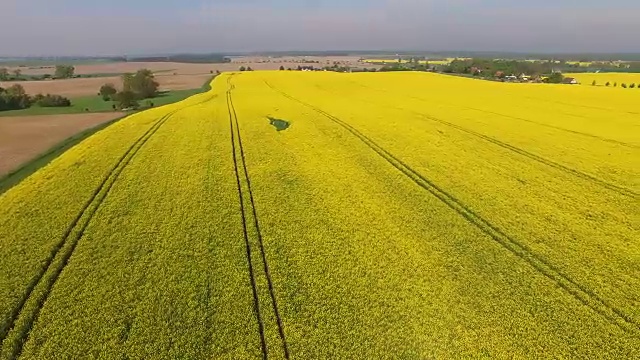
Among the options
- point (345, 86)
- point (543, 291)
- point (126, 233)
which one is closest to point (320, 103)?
point (345, 86)

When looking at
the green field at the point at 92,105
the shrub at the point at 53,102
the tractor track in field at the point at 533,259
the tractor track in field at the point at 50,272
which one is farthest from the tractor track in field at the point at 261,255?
the shrub at the point at 53,102

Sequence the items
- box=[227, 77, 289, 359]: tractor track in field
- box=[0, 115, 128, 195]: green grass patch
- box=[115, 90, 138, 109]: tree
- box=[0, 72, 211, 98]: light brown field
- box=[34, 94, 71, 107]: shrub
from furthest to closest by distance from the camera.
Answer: box=[0, 72, 211, 98]: light brown field
box=[34, 94, 71, 107]: shrub
box=[115, 90, 138, 109]: tree
box=[0, 115, 128, 195]: green grass patch
box=[227, 77, 289, 359]: tractor track in field

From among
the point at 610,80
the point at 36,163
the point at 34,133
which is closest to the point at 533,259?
the point at 36,163

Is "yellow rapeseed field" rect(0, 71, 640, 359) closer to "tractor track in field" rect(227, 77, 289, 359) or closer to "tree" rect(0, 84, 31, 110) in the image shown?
"tractor track in field" rect(227, 77, 289, 359)

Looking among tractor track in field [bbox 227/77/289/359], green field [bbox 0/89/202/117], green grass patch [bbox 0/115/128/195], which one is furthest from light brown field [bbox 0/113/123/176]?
tractor track in field [bbox 227/77/289/359]

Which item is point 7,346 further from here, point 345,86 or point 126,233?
point 345,86

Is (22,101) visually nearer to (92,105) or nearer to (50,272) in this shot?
(92,105)
